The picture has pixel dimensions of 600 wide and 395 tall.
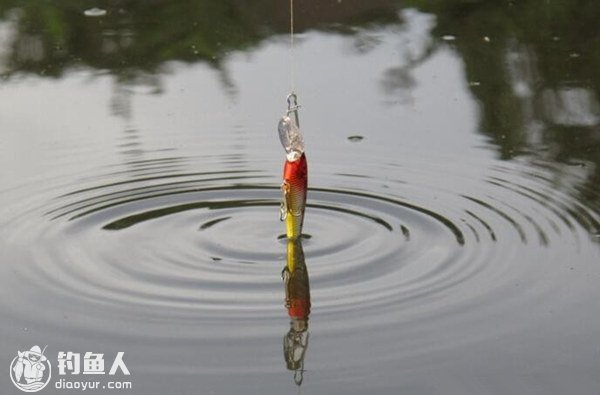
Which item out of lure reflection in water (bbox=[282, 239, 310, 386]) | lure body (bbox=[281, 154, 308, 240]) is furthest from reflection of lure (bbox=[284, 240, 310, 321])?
lure body (bbox=[281, 154, 308, 240])

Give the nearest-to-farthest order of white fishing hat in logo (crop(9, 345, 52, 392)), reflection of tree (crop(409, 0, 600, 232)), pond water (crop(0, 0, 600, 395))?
white fishing hat in logo (crop(9, 345, 52, 392)) → pond water (crop(0, 0, 600, 395)) → reflection of tree (crop(409, 0, 600, 232))

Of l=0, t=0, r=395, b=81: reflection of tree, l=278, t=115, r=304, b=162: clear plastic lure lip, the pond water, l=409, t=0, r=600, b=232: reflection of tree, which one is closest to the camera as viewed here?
the pond water

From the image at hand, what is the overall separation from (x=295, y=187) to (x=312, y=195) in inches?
35.3

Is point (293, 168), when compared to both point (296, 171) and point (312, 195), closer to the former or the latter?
point (296, 171)

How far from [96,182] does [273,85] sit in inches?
51.8

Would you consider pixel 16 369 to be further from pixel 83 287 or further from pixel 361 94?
pixel 361 94

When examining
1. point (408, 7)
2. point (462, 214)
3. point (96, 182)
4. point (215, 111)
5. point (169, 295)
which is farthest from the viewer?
point (408, 7)

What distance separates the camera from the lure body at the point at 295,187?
→ 4.17 metres

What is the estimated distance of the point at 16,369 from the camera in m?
3.86

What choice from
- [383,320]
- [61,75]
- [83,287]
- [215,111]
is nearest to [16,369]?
[83,287]

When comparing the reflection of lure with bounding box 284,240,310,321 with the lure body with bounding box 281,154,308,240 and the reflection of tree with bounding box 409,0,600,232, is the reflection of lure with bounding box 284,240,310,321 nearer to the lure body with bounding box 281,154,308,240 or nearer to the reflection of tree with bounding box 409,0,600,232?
the lure body with bounding box 281,154,308,240

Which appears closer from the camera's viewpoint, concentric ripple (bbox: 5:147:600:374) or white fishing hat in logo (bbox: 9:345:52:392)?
white fishing hat in logo (bbox: 9:345:52:392)

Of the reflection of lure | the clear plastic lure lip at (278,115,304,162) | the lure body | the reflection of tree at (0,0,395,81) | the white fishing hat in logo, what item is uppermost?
the reflection of tree at (0,0,395,81)

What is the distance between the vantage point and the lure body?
417 cm
